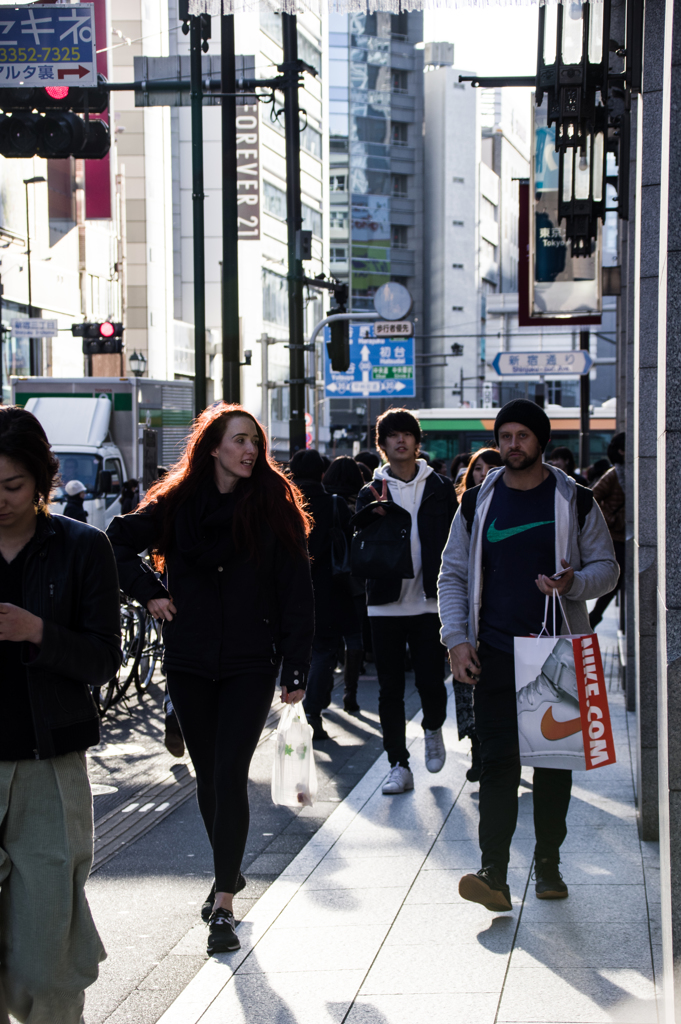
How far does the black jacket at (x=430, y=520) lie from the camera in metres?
6.85

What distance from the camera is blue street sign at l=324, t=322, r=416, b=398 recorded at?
1423 inches

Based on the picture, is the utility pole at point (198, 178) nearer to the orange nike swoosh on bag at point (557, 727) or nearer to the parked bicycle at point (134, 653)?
the parked bicycle at point (134, 653)

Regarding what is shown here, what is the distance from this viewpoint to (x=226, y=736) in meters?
4.64

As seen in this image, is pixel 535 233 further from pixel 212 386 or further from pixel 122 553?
pixel 212 386

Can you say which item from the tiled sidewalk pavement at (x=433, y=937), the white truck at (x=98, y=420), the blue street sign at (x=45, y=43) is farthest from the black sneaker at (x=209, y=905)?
the white truck at (x=98, y=420)

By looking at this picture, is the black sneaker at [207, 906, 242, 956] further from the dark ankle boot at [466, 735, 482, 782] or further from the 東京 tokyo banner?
the 東京 tokyo banner

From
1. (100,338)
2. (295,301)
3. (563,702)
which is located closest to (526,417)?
(563,702)

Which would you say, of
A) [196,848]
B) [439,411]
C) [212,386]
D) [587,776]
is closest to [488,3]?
[196,848]

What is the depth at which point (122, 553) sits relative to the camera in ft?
15.7

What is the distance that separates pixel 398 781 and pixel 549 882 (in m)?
1.98

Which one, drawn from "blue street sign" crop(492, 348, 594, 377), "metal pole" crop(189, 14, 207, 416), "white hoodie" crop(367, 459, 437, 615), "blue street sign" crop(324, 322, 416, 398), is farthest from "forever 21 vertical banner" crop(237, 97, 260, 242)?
"white hoodie" crop(367, 459, 437, 615)

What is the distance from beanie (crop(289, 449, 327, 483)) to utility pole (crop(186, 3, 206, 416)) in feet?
20.0

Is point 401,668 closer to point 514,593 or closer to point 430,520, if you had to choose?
point 430,520

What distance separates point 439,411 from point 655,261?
34.6 m
